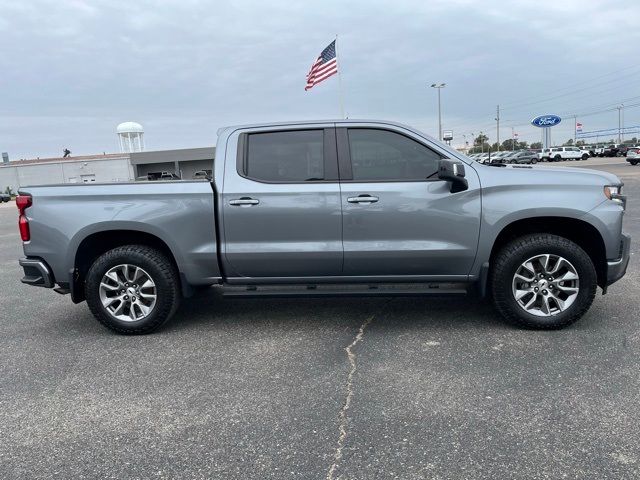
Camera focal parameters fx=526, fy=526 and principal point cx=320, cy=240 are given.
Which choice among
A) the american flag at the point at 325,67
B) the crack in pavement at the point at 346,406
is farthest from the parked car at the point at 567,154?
the crack in pavement at the point at 346,406

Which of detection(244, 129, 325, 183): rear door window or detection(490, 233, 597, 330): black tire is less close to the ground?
detection(244, 129, 325, 183): rear door window

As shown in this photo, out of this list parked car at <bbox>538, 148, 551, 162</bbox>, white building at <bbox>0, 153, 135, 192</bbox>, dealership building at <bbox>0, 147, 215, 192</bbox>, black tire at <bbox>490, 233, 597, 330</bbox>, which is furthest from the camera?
parked car at <bbox>538, 148, 551, 162</bbox>

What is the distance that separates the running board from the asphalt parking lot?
382mm

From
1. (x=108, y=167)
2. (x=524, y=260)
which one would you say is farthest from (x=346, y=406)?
(x=108, y=167)

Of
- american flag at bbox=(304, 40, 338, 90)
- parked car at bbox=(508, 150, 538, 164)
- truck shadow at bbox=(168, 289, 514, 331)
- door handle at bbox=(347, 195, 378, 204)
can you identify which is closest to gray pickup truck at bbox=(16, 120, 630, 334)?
door handle at bbox=(347, 195, 378, 204)

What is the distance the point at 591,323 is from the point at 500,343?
106 cm

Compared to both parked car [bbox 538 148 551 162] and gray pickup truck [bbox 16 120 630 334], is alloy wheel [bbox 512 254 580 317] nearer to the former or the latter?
Answer: gray pickup truck [bbox 16 120 630 334]

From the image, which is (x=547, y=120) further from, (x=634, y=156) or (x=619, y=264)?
(x=619, y=264)

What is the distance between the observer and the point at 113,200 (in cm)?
470

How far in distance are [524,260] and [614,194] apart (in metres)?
0.96

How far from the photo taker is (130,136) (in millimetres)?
61250

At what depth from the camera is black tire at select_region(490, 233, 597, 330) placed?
4484 millimetres

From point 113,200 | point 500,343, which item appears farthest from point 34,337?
point 500,343

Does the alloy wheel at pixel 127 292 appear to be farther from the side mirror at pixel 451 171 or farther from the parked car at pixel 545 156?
the parked car at pixel 545 156
